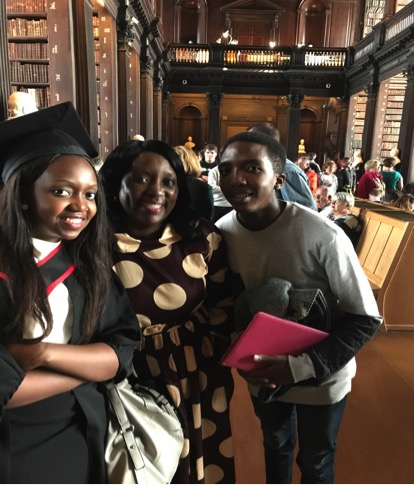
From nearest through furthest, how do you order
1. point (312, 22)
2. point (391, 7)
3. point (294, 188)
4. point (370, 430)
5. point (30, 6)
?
point (370, 430), point (294, 188), point (30, 6), point (391, 7), point (312, 22)

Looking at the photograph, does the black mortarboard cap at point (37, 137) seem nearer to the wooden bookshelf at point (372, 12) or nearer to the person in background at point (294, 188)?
the person in background at point (294, 188)

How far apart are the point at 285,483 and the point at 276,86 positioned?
1390 cm

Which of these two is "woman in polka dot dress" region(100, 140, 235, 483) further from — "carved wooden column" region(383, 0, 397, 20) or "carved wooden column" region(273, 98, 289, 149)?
"carved wooden column" region(273, 98, 289, 149)

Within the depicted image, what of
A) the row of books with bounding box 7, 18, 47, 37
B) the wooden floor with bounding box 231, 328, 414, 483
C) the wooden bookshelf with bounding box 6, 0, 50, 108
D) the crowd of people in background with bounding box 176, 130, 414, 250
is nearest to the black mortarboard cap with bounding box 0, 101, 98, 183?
the crowd of people in background with bounding box 176, 130, 414, 250

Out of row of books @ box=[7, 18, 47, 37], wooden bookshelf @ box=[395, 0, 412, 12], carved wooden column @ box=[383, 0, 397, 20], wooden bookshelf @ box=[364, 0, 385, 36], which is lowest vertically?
row of books @ box=[7, 18, 47, 37]

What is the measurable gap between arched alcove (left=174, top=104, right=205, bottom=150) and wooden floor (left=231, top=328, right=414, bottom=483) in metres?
14.1

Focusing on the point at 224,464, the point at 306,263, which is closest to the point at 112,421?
the point at 224,464

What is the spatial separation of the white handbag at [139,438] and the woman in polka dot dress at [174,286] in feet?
0.40

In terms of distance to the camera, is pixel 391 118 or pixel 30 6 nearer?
pixel 30 6

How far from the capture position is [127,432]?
1005mm

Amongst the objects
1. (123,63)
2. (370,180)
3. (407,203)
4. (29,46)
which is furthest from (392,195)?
(29,46)

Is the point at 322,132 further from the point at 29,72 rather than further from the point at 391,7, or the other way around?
the point at 29,72

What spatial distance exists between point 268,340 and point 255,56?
14.2 m

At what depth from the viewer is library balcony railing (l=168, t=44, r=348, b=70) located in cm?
1326
